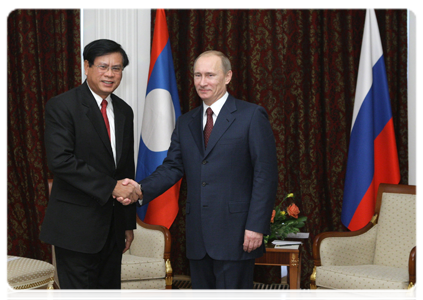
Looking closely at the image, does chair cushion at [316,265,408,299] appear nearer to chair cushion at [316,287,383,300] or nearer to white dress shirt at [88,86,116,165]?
chair cushion at [316,287,383,300]

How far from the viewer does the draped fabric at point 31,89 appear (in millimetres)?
4410

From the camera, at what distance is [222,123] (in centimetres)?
223

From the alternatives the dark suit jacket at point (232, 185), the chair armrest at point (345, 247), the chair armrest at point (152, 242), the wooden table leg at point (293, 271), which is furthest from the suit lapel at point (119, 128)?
the chair armrest at point (345, 247)

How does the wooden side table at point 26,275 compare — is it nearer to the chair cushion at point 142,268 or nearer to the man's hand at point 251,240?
the chair cushion at point 142,268

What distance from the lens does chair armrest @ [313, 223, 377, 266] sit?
330 cm

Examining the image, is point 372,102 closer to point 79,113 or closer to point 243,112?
point 243,112

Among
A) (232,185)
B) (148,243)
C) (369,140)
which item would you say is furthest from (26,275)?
(369,140)

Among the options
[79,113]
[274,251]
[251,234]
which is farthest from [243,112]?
[274,251]

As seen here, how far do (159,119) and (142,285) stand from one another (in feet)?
4.69

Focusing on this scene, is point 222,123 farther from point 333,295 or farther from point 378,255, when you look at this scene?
point 378,255

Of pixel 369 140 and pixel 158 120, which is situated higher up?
pixel 158 120

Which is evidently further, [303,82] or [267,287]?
[303,82]

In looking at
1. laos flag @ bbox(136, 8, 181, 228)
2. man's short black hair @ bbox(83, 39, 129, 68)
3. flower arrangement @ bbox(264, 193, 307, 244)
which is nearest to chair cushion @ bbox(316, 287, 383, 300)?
flower arrangement @ bbox(264, 193, 307, 244)
